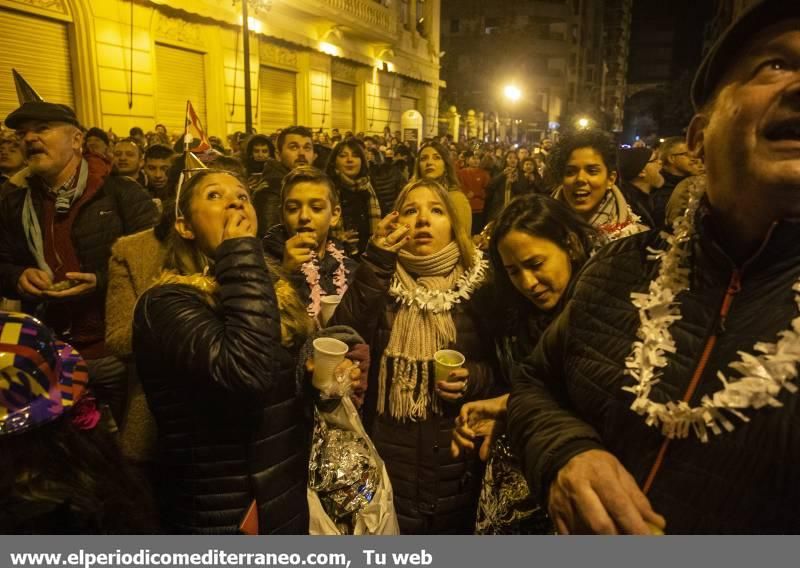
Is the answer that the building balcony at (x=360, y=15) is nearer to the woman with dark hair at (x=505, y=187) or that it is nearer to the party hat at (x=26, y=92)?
the woman with dark hair at (x=505, y=187)

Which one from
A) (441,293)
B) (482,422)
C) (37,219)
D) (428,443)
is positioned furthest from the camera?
(37,219)

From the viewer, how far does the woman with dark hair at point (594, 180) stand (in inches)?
144

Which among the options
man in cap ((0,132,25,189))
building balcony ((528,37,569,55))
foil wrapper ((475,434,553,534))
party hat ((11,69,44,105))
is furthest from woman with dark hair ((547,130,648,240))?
building balcony ((528,37,569,55))

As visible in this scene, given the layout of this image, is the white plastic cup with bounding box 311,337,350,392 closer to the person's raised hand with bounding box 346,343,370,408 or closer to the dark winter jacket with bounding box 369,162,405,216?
the person's raised hand with bounding box 346,343,370,408

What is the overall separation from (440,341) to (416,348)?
125 millimetres

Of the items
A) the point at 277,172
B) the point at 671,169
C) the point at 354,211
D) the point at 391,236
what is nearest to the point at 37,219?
the point at 391,236

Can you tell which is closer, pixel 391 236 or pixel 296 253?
pixel 391 236

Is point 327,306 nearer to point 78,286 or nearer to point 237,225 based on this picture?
point 237,225

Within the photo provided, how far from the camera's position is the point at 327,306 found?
2887 millimetres

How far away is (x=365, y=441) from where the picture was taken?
7.59 feet

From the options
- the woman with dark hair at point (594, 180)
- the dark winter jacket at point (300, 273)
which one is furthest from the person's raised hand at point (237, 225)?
the woman with dark hair at point (594, 180)

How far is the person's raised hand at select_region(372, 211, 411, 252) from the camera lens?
106 inches

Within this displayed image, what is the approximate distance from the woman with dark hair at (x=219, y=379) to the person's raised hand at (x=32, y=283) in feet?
5.25
